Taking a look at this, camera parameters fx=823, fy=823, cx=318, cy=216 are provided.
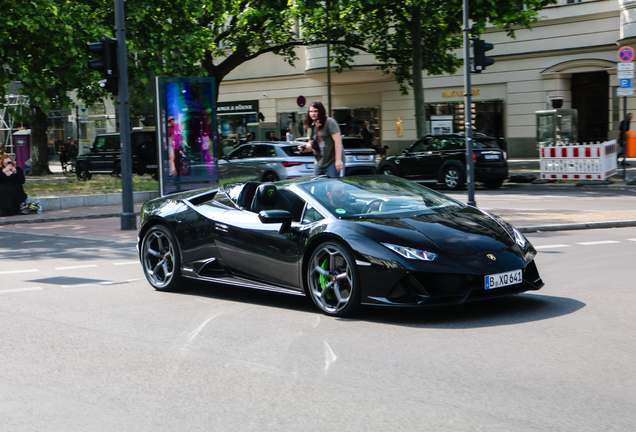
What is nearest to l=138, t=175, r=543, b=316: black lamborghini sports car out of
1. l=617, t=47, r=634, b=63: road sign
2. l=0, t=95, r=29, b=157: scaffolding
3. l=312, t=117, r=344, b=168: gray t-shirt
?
l=312, t=117, r=344, b=168: gray t-shirt

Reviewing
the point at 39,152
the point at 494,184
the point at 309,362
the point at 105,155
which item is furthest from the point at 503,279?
the point at 39,152

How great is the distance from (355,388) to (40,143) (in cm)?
3088

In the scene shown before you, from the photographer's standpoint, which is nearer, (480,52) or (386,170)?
(480,52)

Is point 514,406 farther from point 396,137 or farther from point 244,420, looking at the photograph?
A: point 396,137

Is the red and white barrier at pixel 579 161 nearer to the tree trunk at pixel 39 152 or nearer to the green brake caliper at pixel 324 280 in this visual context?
the green brake caliper at pixel 324 280

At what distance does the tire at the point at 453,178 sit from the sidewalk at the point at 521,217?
196 centimetres

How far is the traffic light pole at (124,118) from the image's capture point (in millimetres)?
13961

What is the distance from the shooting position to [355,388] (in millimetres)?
4570

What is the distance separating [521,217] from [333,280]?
775 cm

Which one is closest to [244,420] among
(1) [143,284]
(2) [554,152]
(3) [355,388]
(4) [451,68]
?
(3) [355,388]

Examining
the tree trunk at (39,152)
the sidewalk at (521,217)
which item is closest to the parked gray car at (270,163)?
the sidewalk at (521,217)

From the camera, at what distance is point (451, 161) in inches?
867

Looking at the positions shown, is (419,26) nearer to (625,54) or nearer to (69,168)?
(625,54)

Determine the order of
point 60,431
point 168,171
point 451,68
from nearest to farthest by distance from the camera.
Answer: point 60,431 → point 168,171 → point 451,68
